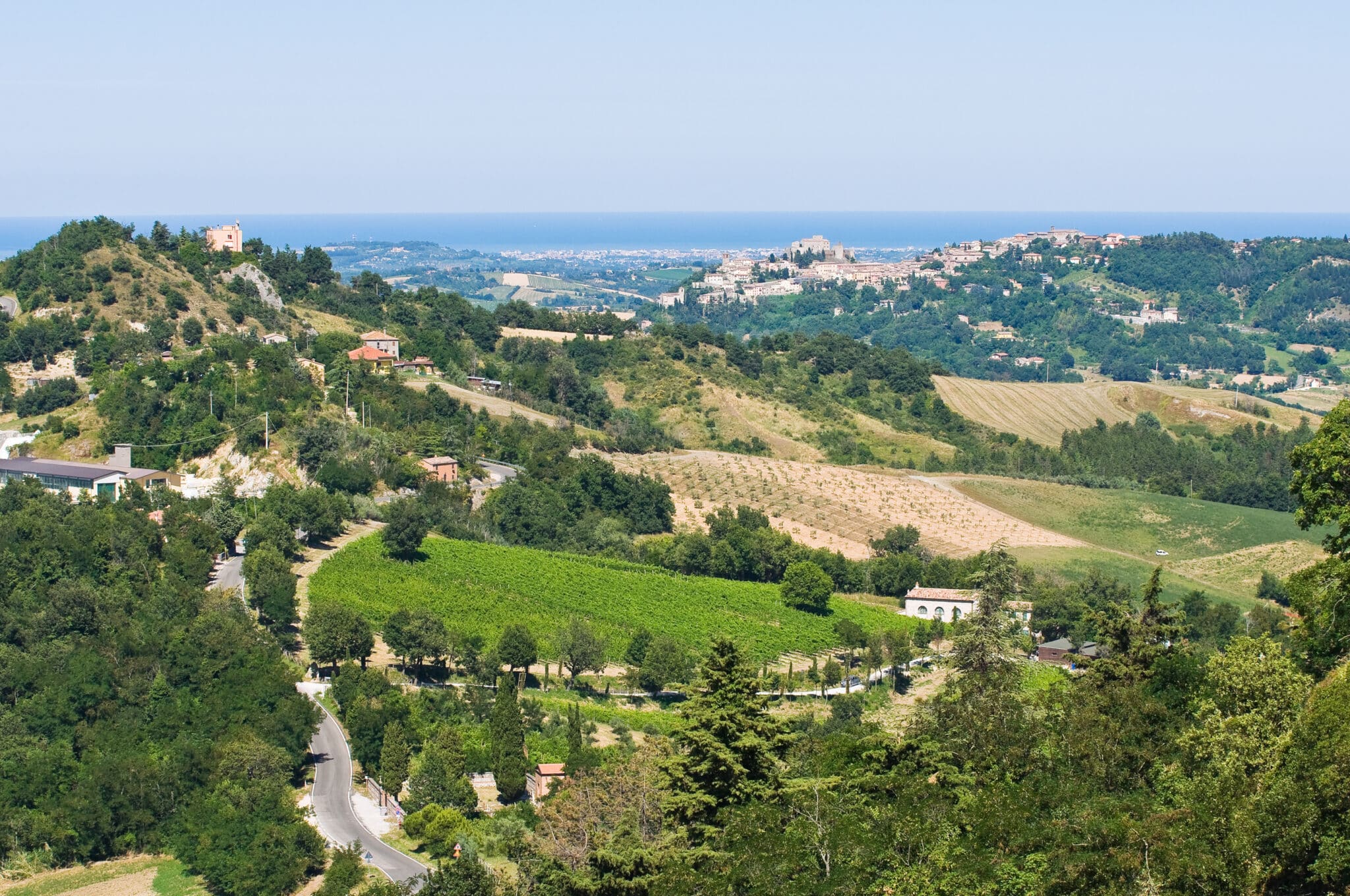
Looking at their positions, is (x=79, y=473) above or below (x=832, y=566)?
above

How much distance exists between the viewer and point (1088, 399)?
101m

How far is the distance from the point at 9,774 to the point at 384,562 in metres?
15.7

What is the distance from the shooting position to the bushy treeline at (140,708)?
95.8ft

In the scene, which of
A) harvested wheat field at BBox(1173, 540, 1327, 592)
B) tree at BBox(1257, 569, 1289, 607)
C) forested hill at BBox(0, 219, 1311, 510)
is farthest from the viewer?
forested hill at BBox(0, 219, 1311, 510)

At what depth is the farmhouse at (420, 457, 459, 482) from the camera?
54.2 meters

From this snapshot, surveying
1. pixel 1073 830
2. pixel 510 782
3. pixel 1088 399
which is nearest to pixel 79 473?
pixel 510 782

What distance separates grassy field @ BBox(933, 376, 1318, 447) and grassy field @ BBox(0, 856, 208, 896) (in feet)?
223

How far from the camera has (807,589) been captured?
1845 inches

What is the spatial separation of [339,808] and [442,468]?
25022mm

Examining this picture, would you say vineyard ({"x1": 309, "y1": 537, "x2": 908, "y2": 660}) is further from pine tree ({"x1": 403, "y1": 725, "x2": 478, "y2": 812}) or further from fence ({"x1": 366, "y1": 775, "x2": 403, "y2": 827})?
pine tree ({"x1": 403, "y1": 725, "x2": 478, "y2": 812})

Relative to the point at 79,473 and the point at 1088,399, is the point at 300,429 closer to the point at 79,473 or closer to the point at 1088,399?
the point at 79,473

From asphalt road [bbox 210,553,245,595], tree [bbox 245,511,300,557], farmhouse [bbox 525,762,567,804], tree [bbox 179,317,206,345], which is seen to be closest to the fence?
farmhouse [bbox 525,762,567,804]

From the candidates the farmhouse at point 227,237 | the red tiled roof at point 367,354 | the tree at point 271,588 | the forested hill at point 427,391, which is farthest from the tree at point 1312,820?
the farmhouse at point 227,237

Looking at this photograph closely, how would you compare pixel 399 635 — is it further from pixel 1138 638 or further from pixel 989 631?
pixel 1138 638
